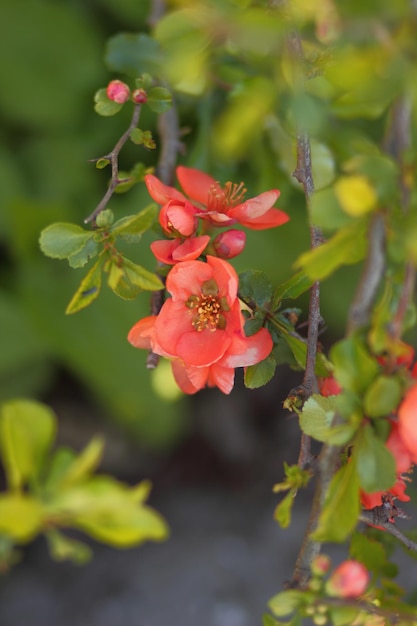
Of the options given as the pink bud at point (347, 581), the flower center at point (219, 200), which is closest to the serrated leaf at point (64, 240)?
the flower center at point (219, 200)

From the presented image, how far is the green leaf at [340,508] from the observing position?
0.55 meters

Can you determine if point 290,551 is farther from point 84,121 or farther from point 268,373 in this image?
point 268,373

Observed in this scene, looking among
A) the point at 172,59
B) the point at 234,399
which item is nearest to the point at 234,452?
the point at 234,399

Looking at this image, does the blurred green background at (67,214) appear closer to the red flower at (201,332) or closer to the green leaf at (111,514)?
the red flower at (201,332)

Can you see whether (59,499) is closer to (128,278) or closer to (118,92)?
(128,278)

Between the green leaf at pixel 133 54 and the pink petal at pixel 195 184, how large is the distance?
270 millimetres

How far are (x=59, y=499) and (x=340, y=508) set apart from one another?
233 mm

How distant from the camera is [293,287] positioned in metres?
0.71

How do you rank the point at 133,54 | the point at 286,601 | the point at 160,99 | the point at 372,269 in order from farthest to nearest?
the point at 133,54, the point at 160,99, the point at 286,601, the point at 372,269

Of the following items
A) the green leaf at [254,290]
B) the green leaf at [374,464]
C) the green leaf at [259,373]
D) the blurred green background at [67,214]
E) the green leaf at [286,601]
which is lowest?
the blurred green background at [67,214]

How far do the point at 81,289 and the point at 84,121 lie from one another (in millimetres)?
1319

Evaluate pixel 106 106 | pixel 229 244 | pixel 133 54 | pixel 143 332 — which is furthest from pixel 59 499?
pixel 133 54

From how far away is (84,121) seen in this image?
75.8 inches

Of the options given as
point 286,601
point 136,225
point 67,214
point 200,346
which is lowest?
point 67,214
